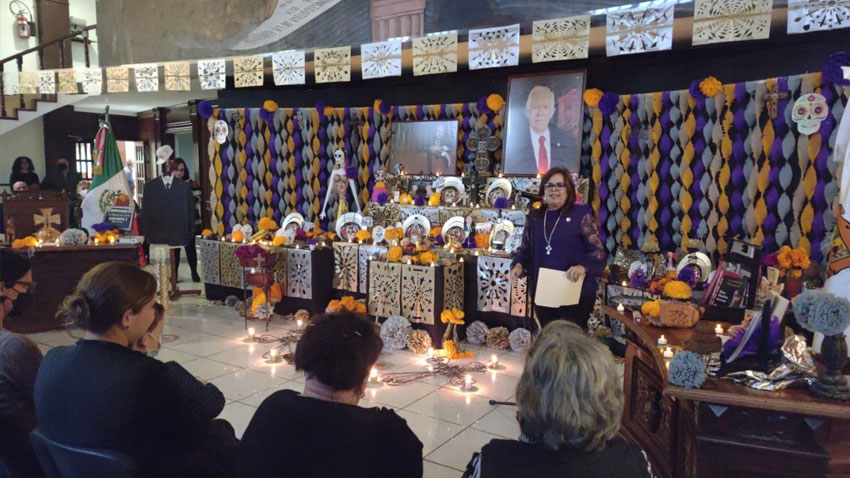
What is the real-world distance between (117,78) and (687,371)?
8742 millimetres

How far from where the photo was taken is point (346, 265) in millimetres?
6195

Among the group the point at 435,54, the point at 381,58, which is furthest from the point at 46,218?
the point at 435,54

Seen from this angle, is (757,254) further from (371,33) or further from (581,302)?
(371,33)

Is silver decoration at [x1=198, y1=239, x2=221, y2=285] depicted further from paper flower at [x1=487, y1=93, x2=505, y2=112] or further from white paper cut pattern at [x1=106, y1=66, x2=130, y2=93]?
paper flower at [x1=487, y1=93, x2=505, y2=112]

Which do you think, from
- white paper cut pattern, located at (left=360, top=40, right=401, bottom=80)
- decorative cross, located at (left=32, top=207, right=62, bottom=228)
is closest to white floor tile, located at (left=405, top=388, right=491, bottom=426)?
white paper cut pattern, located at (left=360, top=40, right=401, bottom=80)

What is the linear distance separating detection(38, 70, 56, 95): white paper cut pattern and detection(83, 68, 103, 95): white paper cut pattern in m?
0.73

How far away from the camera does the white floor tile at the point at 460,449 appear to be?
10.4 ft

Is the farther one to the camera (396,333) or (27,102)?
(27,102)

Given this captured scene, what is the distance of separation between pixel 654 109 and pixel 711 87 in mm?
710

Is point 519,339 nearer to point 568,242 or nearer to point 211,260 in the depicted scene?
point 568,242

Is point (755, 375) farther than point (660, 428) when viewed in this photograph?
No

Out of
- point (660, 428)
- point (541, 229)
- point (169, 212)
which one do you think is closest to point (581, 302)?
point (541, 229)

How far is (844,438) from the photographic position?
6.72 feet

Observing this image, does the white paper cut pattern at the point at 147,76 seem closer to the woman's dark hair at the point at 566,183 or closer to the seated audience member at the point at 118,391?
the woman's dark hair at the point at 566,183
